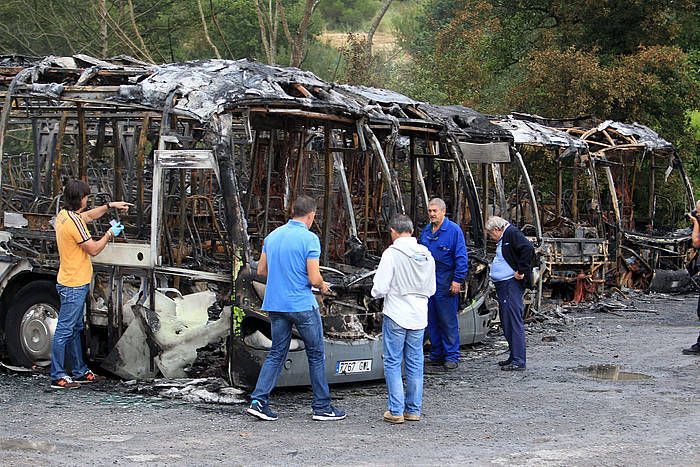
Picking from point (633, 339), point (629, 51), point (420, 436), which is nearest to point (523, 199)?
point (633, 339)

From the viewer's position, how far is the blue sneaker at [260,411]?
25.1ft

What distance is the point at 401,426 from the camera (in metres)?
7.66

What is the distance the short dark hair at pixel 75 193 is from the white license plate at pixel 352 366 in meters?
2.66

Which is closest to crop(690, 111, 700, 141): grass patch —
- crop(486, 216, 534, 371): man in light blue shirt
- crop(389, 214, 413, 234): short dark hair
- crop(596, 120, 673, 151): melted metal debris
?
crop(596, 120, 673, 151): melted metal debris

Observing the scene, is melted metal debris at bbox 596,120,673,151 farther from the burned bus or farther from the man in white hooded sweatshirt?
the man in white hooded sweatshirt

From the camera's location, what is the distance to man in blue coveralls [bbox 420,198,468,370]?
10.1m

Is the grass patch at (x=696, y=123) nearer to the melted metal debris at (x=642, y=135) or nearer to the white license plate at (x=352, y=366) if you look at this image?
the melted metal debris at (x=642, y=135)

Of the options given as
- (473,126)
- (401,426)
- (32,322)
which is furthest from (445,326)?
(473,126)

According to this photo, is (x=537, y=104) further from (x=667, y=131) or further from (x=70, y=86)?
(x=70, y=86)

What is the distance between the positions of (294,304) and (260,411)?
2.84 feet

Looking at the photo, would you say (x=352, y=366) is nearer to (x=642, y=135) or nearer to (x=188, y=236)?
(x=188, y=236)

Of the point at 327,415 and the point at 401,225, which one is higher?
the point at 401,225

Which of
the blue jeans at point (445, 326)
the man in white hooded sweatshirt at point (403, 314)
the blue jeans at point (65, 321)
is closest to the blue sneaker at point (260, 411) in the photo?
the man in white hooded sweatshirt at point (403, 314)

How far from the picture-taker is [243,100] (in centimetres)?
870
